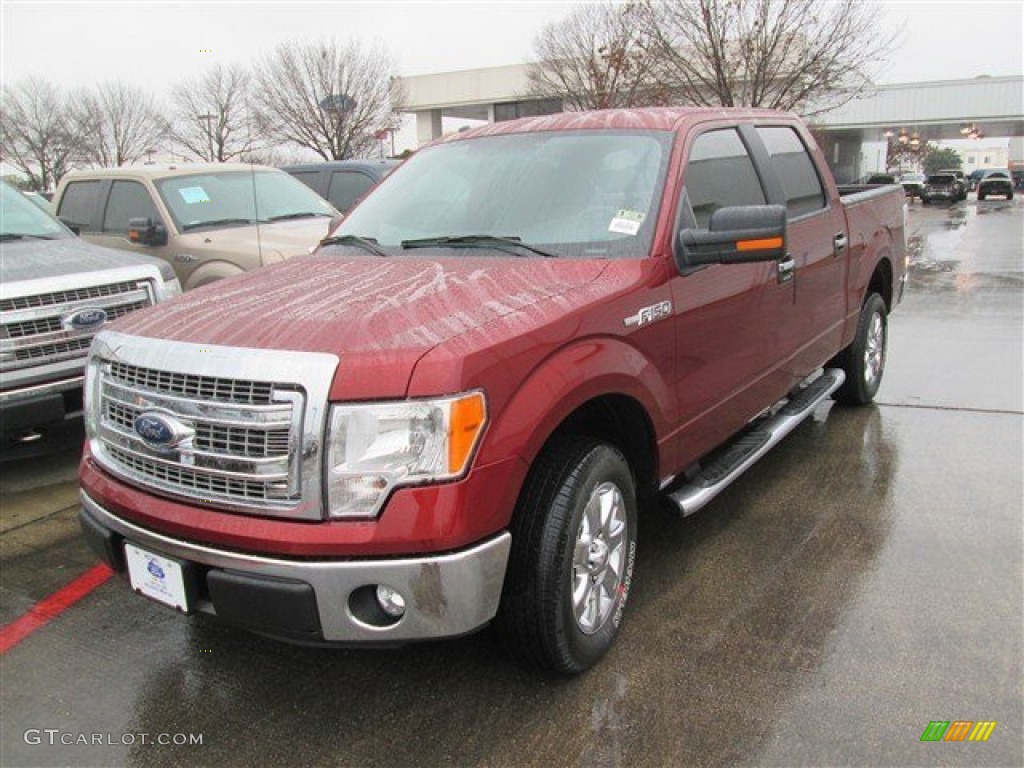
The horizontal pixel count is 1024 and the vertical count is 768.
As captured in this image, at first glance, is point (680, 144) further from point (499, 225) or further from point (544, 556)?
point (544, 556)

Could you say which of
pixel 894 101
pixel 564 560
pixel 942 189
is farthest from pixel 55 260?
pixel 894 101

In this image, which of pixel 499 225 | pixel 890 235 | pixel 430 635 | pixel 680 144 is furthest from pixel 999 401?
pixel 430 635

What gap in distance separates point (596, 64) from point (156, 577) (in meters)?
30.2

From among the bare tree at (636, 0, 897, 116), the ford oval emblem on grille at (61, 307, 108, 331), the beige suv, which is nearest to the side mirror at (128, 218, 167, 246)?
the beige suv

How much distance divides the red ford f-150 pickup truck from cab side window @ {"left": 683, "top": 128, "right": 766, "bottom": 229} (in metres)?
0.02

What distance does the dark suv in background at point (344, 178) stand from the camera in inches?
423

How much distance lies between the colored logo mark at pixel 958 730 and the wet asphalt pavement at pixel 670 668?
3 centimetres

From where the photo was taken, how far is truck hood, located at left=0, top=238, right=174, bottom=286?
187 inches

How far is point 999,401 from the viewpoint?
5723 millimetres

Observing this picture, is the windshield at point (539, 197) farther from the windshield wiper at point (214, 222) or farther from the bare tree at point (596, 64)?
the bare tree at point (596, 64)

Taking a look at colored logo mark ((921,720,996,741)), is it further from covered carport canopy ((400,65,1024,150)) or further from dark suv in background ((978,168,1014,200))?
dark suv in background ((978,168,1014,200))

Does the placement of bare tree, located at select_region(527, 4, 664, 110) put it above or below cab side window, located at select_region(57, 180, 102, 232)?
above

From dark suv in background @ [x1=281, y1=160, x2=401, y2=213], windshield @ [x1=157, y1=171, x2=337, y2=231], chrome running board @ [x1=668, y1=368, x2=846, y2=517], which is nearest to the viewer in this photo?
chrome running board @ [x1=668, y1=368, x2=846, y2=517]

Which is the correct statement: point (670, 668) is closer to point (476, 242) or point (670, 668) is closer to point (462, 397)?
point (462, 397)
